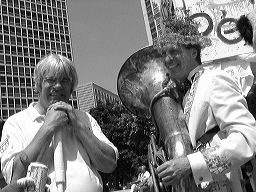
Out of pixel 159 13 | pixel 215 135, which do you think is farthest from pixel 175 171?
pixel 159 13

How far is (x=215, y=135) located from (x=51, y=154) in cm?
113

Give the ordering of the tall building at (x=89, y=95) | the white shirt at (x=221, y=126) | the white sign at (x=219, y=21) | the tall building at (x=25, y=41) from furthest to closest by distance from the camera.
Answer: the tall building at (x=89, y=95) < the tall building at (x=25, y=41) < the white sign at (x=219, y=21) < the white shirt at (x=221, y=126)

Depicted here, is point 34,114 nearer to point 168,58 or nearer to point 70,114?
point 70,114

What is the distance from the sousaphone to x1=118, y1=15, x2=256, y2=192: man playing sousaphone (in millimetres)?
192

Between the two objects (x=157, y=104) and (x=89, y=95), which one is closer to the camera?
(x=157, y=104)

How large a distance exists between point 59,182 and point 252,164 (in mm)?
1284

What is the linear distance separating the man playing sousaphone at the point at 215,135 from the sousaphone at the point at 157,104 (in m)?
0.21

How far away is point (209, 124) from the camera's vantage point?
7.48 feet

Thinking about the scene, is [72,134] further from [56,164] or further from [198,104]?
[198,104]

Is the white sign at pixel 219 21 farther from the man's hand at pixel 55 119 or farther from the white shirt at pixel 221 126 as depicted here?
the man's hand at pixel 55 119

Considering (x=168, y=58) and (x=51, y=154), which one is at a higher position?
(x=168, y=58)

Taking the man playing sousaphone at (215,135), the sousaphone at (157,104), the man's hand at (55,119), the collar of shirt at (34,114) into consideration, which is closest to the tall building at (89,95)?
the sousaphone at (157,104)

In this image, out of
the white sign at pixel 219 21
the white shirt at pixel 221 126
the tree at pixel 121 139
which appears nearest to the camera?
the white shirt at pixel 221 126

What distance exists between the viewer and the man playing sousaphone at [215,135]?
80.0 inches
